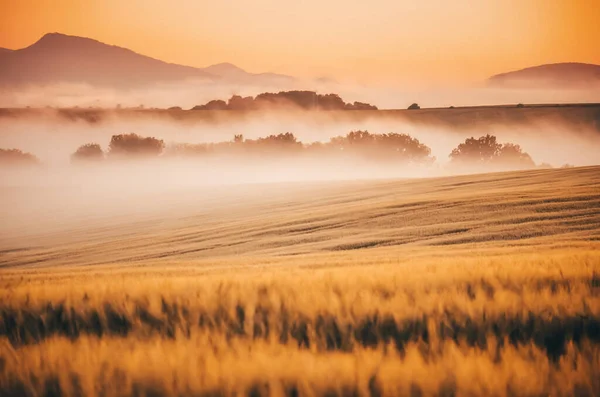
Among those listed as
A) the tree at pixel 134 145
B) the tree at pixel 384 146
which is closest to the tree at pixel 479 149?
the tree at pixel 384 146

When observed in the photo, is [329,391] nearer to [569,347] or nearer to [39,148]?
[569,347]

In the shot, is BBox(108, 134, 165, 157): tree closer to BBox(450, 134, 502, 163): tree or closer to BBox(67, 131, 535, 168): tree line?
BBox(67, 131, 535, 168): tree line

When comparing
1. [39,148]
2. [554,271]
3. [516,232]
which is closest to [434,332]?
[554,271]

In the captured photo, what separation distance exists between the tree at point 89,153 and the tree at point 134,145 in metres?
2.92

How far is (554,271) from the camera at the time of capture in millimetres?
4758

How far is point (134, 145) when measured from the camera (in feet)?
258

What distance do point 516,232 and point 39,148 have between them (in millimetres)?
56950

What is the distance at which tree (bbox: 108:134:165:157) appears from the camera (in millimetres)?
77688

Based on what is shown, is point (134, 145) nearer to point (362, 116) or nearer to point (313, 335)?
point (362, 116)

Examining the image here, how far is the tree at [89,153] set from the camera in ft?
235

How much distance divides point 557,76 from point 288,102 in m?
34.3

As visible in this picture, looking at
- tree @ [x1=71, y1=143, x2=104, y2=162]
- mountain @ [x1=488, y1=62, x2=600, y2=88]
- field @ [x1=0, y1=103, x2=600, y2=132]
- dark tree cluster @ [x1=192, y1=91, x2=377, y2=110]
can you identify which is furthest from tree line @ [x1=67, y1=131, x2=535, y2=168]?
mountain @ [x1=488, y1=62, x2=600, y2=88]

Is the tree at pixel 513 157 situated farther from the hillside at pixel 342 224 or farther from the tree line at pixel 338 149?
the hillside at pixel 342 224

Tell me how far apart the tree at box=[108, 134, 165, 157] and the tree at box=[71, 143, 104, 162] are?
9.59ft
